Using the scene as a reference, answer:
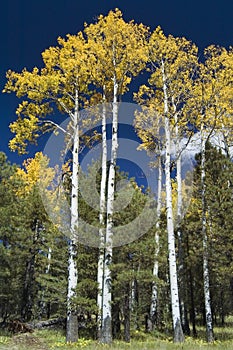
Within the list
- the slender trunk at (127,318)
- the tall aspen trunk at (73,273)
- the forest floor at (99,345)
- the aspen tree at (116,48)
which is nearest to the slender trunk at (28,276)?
the forest floor at (99,345)

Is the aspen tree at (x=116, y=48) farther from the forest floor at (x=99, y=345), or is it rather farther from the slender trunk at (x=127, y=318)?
the forest floor at (x=99, y=345)

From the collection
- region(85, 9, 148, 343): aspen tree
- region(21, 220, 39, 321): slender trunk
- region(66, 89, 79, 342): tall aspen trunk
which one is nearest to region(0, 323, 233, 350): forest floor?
region(66, 89, 79, 342): tall aspen trunk

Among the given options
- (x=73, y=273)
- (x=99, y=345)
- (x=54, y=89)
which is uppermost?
(x=54, y=89)

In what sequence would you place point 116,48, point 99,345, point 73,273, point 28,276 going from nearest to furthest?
point 99,345, point 73,273, point 116,48, point 28,276

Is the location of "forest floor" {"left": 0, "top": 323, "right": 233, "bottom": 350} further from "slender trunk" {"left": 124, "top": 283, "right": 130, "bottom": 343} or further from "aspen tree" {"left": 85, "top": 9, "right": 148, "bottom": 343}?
"aspen tree" {"left": 85, "top": 9, "right": 148, "bottom": 343}

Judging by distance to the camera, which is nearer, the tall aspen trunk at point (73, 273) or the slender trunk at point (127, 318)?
the tall aspen trunk at point (73, 273)

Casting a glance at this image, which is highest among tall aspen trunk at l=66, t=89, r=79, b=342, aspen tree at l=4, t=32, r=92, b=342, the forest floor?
aspen tree at l=4, t=32, r=92, b=342

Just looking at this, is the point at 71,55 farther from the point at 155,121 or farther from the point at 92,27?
the point at 155,121

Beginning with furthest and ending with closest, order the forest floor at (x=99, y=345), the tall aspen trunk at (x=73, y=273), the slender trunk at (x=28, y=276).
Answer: the slender trunk at (x=28, y=276)
the tall aspen trunk at (x=73, y=273)
the forest floor at (x=99, y=345)

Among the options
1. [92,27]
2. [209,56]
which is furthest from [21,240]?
[209,56]

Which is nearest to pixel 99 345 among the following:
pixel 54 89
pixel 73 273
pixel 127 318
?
pixel 73 273

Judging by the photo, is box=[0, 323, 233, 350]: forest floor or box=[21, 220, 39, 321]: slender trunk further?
box=[21, 220, 39, 321]: slender trunk

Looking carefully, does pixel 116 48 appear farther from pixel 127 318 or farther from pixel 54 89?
pixel 127 318

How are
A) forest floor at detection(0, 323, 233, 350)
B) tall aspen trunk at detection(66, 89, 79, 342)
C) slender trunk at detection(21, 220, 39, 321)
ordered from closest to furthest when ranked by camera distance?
1. forest floor at detection(0, 323, 233, 350)
2. tall aspen trunk at detection(66, 89, 79, 342)
3. slender trunk at detection(21, 220, 39, 321)
